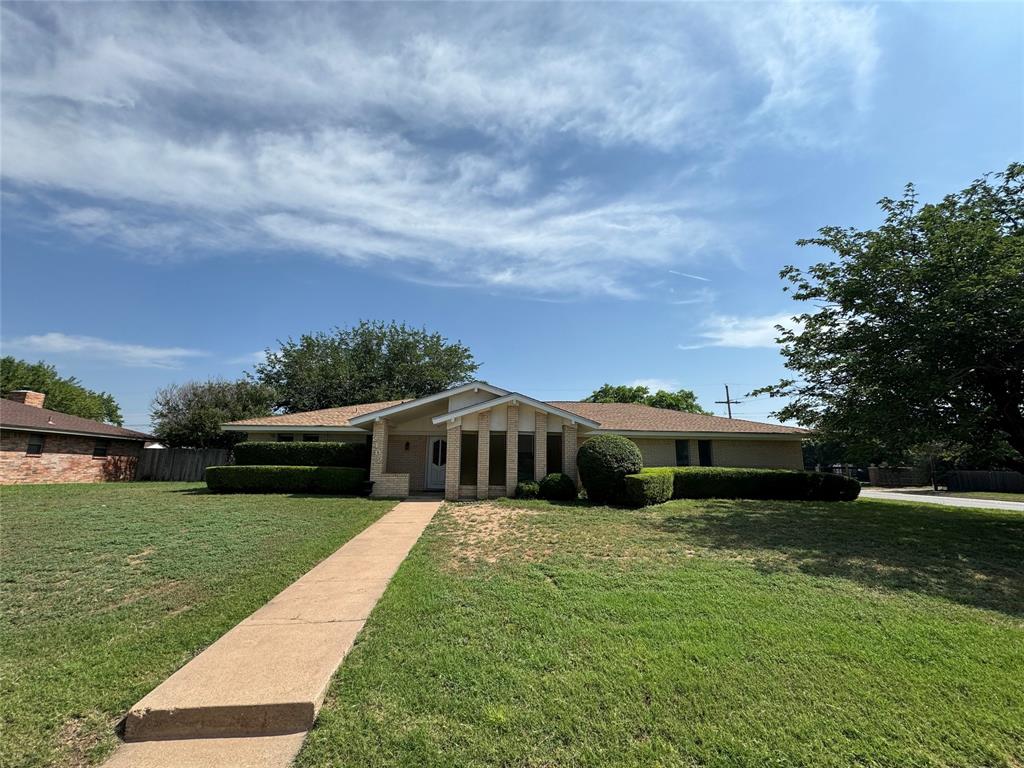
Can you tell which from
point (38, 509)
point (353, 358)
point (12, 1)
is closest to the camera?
point (12, 1)

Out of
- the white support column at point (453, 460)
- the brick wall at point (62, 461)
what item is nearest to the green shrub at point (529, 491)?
the white support column at point (453, 460)

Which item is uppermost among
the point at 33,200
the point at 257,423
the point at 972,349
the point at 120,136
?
the point at 120,136

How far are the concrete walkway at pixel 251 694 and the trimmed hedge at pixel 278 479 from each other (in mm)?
10925

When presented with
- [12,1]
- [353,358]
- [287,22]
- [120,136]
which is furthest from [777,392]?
[353,358]

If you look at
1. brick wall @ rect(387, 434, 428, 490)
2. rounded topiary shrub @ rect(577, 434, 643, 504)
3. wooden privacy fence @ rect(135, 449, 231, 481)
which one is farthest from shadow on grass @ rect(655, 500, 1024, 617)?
wooden privacy fence @ rect(135, 449, 231, 481)

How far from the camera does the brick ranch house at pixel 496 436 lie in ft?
49.9

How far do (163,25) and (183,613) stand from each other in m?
9.72

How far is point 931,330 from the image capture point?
10.2m

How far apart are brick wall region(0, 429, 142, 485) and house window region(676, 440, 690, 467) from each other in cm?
2644

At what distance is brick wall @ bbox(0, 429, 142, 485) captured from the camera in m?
17.7

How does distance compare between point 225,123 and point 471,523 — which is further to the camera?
point 471,523

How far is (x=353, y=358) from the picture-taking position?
3381cm

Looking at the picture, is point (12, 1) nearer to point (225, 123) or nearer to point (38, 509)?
point (225, 123)

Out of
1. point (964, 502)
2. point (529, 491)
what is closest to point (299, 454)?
point (529, 491)
